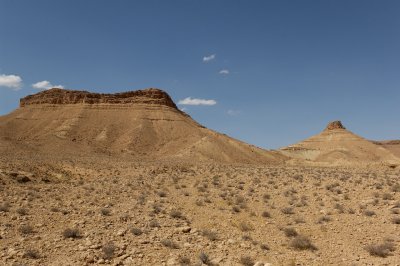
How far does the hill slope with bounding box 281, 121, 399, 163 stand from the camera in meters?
85.0

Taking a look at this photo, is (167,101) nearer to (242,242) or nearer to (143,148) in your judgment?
(143,148)

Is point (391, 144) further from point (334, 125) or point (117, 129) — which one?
point (117, 129)

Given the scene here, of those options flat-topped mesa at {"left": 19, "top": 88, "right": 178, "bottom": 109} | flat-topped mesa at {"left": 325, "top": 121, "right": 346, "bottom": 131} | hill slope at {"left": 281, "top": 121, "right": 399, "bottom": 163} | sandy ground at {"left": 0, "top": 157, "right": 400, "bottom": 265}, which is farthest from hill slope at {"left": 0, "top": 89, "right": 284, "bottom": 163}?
flat-topped mesa at {"left": 325, "top": 121, "right": 346, "bottom": 131}

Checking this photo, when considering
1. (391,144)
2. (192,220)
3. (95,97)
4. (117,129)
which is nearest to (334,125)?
(117,129)

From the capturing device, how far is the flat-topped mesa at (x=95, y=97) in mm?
79750

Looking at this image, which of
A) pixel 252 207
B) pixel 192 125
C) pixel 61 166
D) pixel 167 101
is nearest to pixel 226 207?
pixel 252 207

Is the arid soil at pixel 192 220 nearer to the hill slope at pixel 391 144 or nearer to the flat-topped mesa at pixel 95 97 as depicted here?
the flat-topped mesa at pixel 95 97

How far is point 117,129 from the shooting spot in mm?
69875

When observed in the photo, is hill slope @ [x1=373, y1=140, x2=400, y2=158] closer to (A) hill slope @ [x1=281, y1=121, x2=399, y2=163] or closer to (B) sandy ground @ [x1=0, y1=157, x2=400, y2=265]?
(A) hill slope @ [x1=281, y1=121, x2=399, y2=163]

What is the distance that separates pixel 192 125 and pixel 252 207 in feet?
204

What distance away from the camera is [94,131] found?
224 ft

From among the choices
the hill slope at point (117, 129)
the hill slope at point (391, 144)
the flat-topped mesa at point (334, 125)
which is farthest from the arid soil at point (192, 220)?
the hill slope at point (391, 144)

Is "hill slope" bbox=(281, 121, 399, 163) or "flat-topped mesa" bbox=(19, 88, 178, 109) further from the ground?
"flat-topped mesa" bbox=(19, 88, 178, 109)

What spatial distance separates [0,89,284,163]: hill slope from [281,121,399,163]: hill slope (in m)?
20.6
